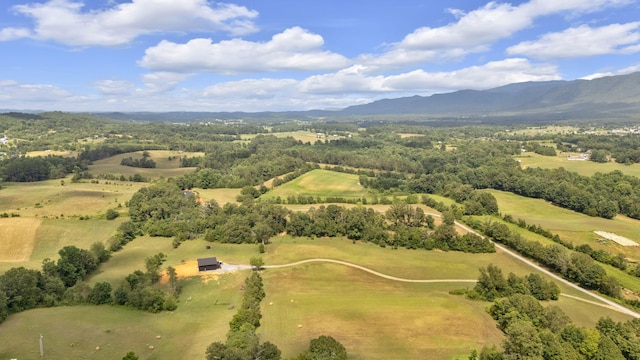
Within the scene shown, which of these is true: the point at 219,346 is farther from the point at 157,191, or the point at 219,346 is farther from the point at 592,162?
the point at 592,162

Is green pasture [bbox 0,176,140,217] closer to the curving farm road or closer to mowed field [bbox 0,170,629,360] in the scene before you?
mowed field [bbox 0,170,629,360]

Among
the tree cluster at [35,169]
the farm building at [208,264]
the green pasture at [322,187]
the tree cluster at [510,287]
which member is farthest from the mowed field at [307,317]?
the tree cluster at [35,169]

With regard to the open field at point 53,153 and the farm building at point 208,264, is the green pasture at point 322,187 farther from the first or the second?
the open field at point 53,153

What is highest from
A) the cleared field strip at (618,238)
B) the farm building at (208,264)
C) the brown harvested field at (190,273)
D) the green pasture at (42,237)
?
the green pasture at (42,237)

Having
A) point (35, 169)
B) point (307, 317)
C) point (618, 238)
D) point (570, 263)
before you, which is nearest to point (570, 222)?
point (618, 238)

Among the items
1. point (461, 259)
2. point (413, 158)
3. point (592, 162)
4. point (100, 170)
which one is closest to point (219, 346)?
point (461, 259)

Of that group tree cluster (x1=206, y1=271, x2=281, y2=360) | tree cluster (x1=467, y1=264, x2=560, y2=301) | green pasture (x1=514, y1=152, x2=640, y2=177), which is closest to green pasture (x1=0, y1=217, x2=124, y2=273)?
tree cluster (x1=206, y1=271, x2=281, y2=360)

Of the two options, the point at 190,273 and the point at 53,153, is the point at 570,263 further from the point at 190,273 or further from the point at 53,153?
the point at 53,153
